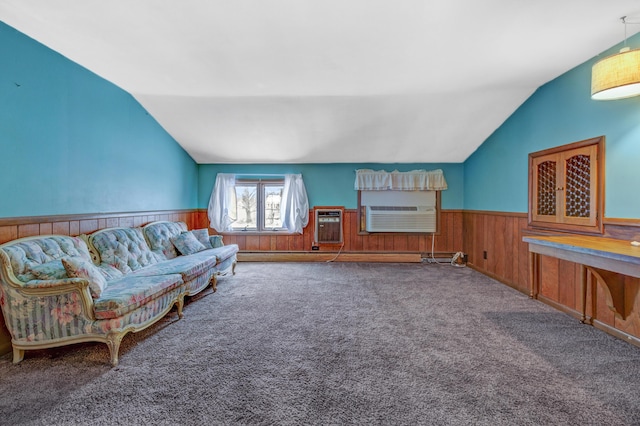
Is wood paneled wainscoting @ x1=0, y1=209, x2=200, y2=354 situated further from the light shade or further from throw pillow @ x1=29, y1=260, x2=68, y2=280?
the light shade

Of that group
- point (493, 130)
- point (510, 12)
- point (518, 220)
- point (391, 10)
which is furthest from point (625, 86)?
point (493, 130)

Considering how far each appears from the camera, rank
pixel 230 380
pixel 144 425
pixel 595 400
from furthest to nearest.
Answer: pixel 230 380 → pixel 595 400 → pixel 144 425

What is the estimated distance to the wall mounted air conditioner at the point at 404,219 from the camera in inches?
198

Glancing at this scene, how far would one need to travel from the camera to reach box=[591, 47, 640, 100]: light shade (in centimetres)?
184

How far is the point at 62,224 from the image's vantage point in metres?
2.54

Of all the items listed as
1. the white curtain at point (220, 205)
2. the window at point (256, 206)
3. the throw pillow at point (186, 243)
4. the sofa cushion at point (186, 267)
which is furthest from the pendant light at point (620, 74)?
the white curtain at point (220, 205)

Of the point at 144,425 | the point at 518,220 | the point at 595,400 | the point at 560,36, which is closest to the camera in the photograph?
the point at 144,425

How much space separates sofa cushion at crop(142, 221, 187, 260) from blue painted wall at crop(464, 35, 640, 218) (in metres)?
4.40

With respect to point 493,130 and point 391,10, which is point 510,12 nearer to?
point 391,10

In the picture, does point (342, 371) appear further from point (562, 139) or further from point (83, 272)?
point (562, 139)

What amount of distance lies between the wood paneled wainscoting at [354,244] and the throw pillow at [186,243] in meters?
1.44

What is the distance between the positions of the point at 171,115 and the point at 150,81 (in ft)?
2.85

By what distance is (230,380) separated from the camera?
5.57ft

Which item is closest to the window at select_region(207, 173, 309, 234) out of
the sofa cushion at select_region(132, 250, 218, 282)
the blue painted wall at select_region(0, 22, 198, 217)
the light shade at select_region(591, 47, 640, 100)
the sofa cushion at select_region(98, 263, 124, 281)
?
the blue painted wall at select_region(0, 22, 198, 217)
